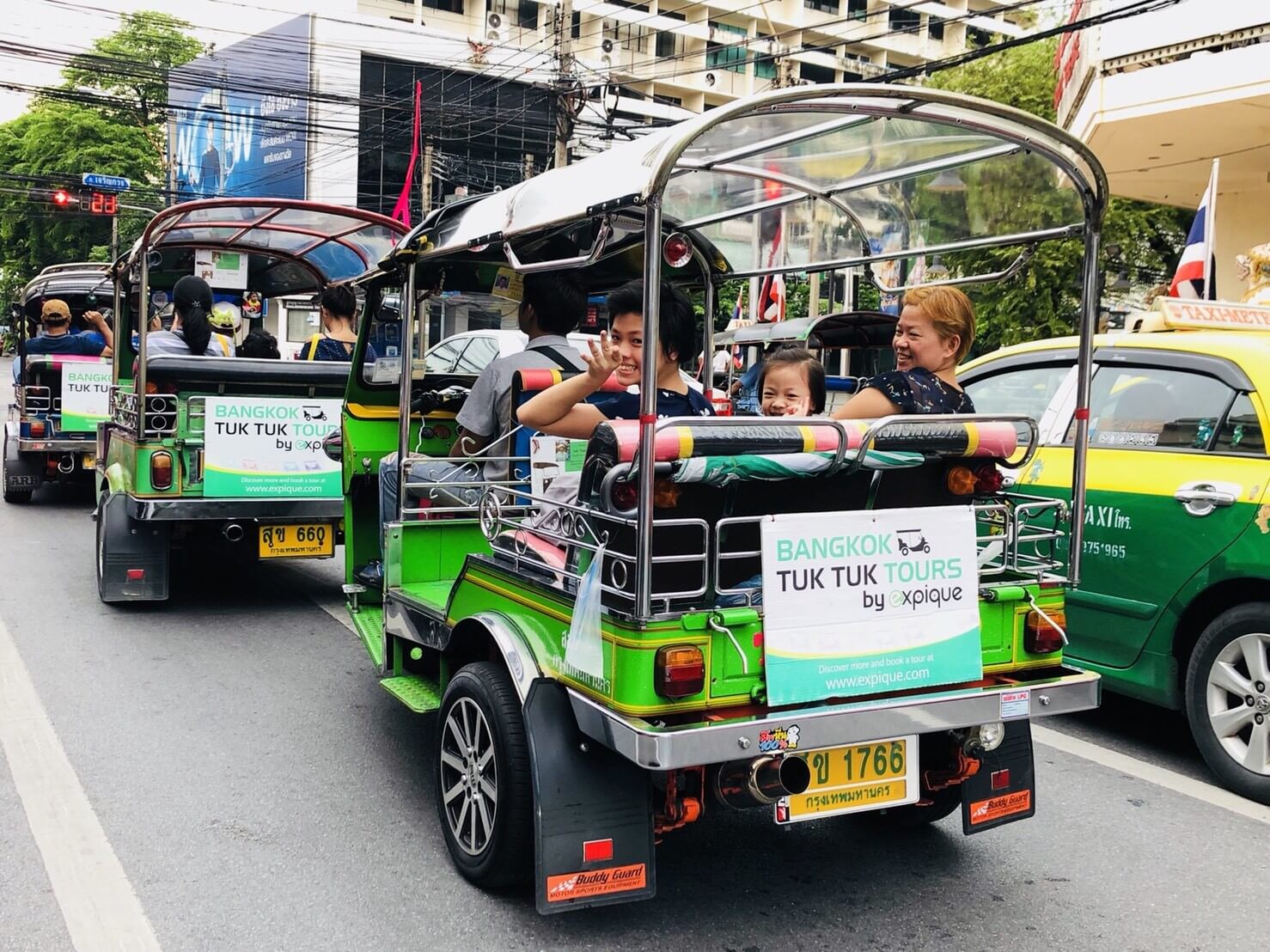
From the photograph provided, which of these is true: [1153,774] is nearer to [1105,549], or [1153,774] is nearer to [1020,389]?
[1105,549]

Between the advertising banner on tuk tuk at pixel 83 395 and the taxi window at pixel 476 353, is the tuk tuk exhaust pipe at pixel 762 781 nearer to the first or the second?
the taxi window at pixel 476 353

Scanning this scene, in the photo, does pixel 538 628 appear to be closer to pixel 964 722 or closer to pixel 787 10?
pixel 964 722

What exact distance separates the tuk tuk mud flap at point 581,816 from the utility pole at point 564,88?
16.9 metres

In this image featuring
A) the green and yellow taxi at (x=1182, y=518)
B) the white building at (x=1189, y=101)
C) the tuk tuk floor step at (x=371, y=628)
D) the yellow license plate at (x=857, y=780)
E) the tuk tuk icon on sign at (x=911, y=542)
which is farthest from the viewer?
the white building at (x=1189, y=101)

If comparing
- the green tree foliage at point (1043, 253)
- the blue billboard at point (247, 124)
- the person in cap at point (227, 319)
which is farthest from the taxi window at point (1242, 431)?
the blue billboard at point (247, 124)

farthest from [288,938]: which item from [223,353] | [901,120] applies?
[223,353]

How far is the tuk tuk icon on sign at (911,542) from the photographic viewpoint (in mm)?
3070

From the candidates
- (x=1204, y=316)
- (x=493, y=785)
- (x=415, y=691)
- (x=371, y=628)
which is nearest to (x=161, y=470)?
(x=371, y=628)

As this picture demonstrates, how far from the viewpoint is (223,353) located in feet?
28.5

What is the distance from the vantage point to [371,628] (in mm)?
4988

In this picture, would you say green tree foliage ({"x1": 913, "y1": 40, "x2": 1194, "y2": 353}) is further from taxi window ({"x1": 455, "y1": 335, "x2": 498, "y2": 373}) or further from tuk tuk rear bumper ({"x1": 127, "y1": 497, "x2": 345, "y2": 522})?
tuk tuk rear bumper ({"x1": 127, "y1": 497, "x2": 345, "y2": 522})

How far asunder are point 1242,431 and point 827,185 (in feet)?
6.32

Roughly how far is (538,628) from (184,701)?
9.02 feet

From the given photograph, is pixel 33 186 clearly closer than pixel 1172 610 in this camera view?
No
